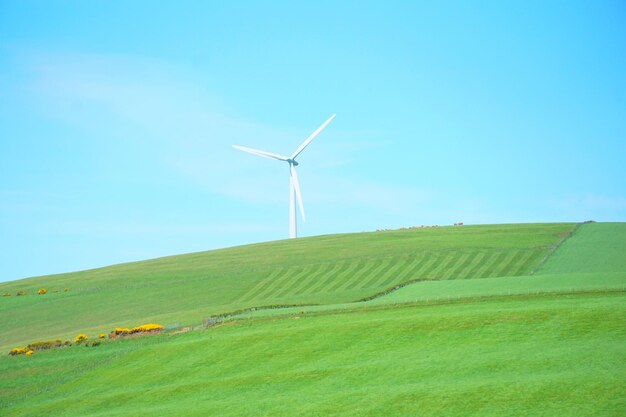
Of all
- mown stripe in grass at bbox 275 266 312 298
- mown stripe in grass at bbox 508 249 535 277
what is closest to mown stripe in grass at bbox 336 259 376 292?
mown stripe in grass at bbox 275 266 312 298

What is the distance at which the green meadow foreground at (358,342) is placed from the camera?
28.7 m

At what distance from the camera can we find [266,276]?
79.4 meters

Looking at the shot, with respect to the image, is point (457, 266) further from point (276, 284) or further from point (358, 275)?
point (276, 284)

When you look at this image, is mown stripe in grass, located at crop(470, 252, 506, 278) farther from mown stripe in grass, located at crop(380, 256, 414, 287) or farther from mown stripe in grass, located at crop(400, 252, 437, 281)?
mown stripe in grass, located at crop(380, 256, 414, 287)

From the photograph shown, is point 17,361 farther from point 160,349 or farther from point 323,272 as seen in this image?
point 323,272

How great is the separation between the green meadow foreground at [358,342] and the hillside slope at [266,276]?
0.35 m

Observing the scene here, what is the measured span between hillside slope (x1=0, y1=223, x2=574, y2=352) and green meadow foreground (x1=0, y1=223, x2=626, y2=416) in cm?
35

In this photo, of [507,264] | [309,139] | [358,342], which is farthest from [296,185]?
[358,342]

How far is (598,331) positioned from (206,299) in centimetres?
4330

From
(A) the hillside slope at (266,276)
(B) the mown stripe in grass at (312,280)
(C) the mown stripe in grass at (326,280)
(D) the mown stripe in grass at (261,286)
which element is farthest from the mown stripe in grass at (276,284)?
(C) the mown stripe in grass at (326,280)

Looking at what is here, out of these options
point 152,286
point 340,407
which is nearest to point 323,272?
point 152,286

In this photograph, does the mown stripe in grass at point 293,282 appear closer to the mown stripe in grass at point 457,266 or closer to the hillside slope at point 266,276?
the hillside slope at point 266,276

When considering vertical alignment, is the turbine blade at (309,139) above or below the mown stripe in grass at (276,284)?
above

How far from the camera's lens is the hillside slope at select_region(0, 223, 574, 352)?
66.1 m
